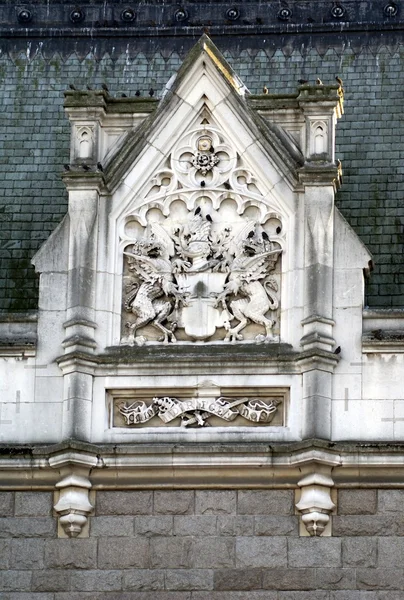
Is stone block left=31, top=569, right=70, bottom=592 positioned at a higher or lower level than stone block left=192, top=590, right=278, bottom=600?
higher

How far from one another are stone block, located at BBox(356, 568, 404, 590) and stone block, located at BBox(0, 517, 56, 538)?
3.03 metres

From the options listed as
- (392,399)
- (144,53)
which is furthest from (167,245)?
(144,53)

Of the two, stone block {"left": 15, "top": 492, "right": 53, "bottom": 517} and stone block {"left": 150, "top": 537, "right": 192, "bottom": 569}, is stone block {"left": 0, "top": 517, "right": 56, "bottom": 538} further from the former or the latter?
stone block {"left": 150, "top": 537, "right": 192, "bottom": 569}

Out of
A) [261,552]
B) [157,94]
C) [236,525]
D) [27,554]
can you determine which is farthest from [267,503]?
[157,94]

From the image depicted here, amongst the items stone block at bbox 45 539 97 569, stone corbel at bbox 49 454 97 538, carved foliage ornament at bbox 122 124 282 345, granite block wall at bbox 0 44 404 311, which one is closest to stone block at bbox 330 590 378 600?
stone block at bbox 45 539 97 569

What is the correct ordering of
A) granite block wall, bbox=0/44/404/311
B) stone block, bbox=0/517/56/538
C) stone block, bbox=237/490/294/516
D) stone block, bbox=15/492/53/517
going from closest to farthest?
stone block, bbox=237/490/294/516
stone block, bbox=0/517/56/538
stone block, bbox=15/492/53/517
granite block wall, bbox=0/44/404/311

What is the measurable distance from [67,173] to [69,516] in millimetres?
3556

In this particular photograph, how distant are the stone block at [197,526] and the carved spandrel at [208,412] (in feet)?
3.05

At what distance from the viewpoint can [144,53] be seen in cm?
2745

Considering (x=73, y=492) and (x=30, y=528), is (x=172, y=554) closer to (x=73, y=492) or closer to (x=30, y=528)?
(x=73, y=492)

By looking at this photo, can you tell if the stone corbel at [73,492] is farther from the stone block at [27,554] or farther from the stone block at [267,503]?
the stone block at [267,503]

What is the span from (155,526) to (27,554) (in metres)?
1.27

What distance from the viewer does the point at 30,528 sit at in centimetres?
2230

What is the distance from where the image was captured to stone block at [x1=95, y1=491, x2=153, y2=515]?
22.3m
